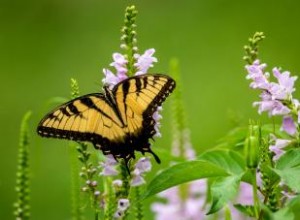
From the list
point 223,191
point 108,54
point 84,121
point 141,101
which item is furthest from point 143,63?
point 108,54

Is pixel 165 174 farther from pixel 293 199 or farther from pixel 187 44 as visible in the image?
pixel 187 44

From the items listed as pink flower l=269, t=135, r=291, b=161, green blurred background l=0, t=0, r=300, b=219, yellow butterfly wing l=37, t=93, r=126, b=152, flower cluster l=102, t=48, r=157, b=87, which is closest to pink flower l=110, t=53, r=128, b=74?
flower cluster l=102, t=48, r=157, b=87

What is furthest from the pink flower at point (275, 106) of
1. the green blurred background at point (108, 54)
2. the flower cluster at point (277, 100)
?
the green blurred background at point (108, 54)

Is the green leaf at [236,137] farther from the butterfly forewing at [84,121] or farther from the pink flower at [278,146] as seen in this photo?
the butterfly forewing at [84,121]

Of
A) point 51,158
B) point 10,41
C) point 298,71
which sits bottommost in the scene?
point 51,158

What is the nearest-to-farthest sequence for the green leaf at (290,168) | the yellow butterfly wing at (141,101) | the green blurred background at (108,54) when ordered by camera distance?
the green leaf at (290,168)
the yellow butterfly wing at (141,101)
the green blurred background at (108,54)

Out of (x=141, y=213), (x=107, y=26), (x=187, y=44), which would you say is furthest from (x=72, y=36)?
(x=141, y=213)

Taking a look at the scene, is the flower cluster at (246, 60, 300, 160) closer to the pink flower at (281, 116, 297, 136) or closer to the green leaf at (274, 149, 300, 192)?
the pink flower at (281, 116, 297, 136)
